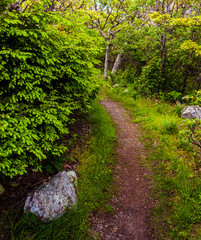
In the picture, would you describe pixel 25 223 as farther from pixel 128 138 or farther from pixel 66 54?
pixel 128 138

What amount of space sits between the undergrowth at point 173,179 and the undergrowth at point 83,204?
1653 millimetres

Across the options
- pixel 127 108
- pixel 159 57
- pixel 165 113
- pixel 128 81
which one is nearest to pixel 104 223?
pixel 165 113

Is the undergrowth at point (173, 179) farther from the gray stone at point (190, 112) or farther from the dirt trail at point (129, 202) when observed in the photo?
the gray stone at point (190, 112)

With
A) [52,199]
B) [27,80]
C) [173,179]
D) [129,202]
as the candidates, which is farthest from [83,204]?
[27,80]

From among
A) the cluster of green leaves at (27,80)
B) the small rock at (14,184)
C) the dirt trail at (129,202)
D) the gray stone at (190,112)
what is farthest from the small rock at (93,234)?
the gray stone at (190,112)

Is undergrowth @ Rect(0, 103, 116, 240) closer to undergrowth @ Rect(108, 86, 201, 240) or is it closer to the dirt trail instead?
the dirt trail

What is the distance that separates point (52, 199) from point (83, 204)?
3.02ft

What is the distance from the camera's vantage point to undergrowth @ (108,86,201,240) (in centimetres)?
409

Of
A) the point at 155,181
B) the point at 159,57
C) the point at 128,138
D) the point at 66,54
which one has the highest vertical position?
the point at 66,54

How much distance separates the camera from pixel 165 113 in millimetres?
10250

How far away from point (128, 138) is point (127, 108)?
424cm

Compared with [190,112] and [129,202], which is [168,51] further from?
[129,202]

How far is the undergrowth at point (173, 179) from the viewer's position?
4.09 meters

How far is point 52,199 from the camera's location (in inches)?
151
